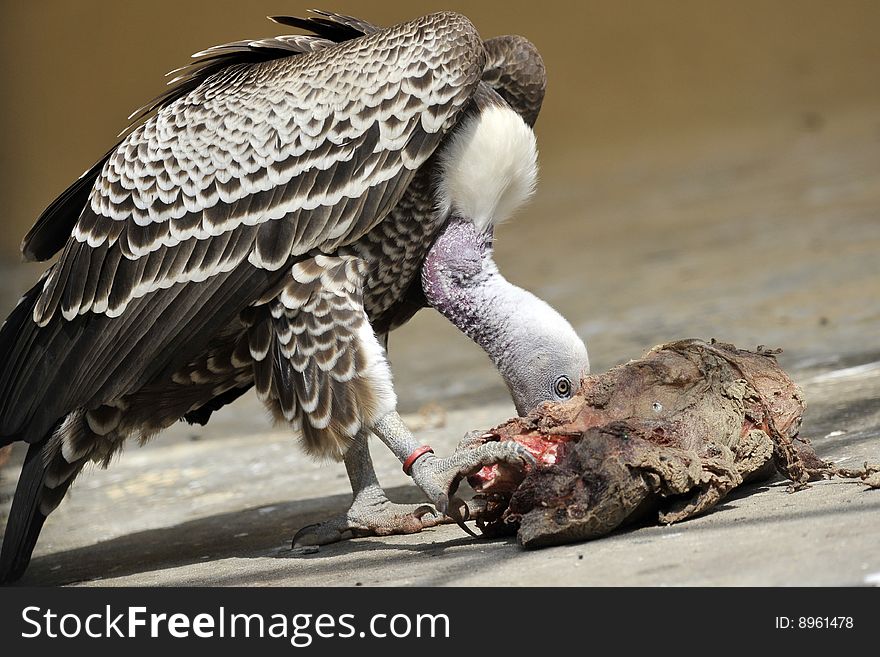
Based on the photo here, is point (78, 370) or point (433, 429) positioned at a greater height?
point (78, 370)


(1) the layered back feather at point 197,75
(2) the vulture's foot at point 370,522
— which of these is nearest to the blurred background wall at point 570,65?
(1) the layered back feather at point 197,75

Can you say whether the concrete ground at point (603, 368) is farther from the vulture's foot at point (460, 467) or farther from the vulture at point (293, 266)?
the vulture at point (293, 266)

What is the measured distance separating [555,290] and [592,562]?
23.1ft

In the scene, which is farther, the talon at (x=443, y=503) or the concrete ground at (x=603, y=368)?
the talon at (x=443, y=503)

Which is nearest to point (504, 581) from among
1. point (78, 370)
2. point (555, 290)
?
point (78, 370)

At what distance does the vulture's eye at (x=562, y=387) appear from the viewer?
182 inches

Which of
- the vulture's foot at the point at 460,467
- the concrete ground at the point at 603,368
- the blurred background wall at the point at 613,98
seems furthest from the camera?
the blurred background wall at the point at 613,98

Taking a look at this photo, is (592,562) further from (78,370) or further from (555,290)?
(555,290)

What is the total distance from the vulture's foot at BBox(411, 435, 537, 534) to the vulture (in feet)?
0.04

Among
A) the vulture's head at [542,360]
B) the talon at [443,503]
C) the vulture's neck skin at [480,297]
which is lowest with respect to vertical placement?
the talon at [443,503]

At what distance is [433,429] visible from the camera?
21.1 ft

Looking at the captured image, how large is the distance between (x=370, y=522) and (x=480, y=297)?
38.3 inches

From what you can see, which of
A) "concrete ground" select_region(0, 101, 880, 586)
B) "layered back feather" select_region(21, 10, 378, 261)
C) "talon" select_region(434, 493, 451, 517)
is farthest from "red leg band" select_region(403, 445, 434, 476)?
"layered back feather" select_region(21, 10, 378, 261)

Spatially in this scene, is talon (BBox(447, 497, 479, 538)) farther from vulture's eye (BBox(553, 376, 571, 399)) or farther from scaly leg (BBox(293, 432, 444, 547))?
vulture's eye (BBox(553, 376, 571, 399))
